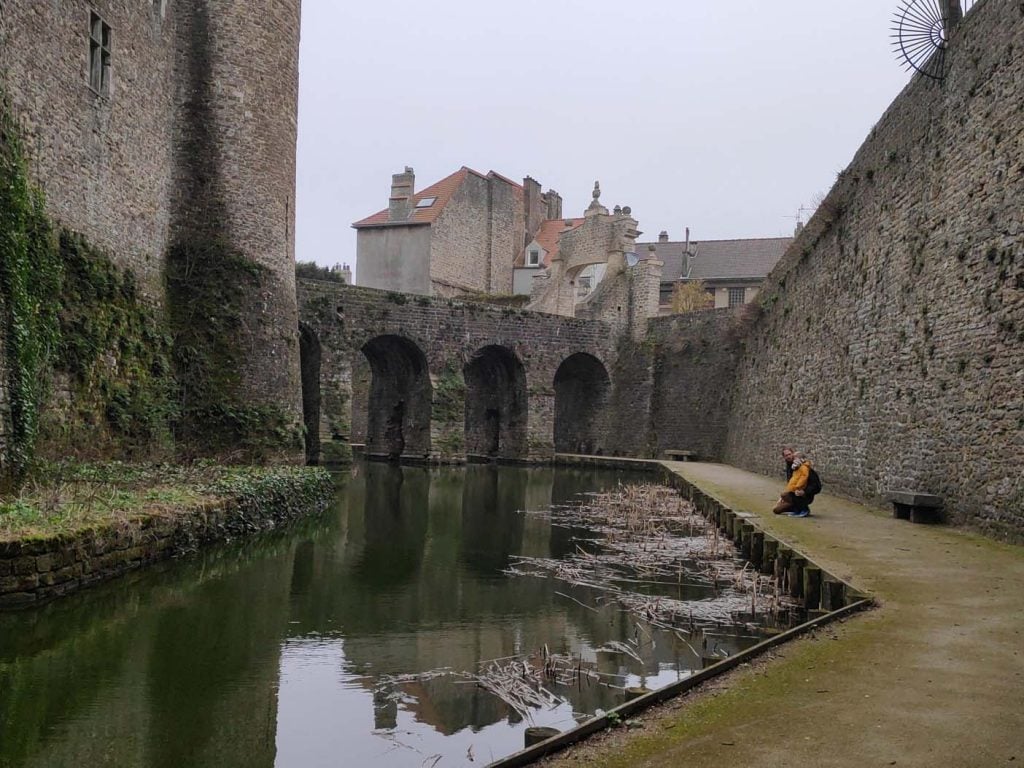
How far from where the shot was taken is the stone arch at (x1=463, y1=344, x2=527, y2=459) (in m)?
30.3

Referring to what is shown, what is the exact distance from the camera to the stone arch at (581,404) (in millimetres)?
32125

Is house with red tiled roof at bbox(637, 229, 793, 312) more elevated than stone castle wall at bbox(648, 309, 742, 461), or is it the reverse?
house with red tiled roof at bbox(637, 229, 793, 312)

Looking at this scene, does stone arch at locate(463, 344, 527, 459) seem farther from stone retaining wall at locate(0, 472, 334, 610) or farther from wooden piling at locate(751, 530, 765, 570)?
wooden piling at locate(751, 530, 765, 570)

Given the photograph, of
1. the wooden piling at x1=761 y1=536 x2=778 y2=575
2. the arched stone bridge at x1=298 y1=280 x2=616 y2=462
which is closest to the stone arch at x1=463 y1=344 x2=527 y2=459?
the arched stone bridge at x1=298 y1=280 x2=616 y2=462

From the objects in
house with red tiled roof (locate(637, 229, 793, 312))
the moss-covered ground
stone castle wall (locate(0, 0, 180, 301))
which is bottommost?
the moss-covered ground

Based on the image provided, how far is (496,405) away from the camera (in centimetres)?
3162

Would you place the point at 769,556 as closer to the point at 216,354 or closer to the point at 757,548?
the point at 757,548

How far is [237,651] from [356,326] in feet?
62.4

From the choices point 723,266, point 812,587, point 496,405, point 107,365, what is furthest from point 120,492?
point 723,266

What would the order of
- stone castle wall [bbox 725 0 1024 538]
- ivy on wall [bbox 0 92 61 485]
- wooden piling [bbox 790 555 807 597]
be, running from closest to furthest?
wooden piling [bbox 790 555 807 597] → stone castle wall [bbox 725 0 1024 538] → ivy on wall [bbox 0 92 61 485]

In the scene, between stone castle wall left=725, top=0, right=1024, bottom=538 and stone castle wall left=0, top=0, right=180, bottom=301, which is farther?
stone castle wall left=0, top=0, right=180, bottom=301

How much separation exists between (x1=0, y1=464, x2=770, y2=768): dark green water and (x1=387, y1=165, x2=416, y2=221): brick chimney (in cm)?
3315

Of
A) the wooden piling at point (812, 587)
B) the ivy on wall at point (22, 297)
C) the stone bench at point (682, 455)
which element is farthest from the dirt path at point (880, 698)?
the stone bench at point (682, 455)

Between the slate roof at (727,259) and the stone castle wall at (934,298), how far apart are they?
99.1 feet
